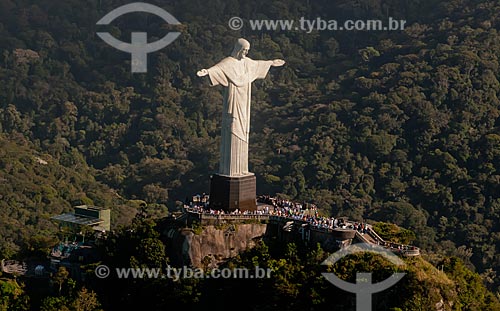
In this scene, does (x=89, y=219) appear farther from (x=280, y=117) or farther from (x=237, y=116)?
(x=280, y=117)

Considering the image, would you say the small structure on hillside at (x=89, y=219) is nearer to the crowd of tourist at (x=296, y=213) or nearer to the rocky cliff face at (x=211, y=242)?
the crowd of tourist at (x=296, y=213)

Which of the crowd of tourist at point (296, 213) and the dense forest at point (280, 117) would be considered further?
the dense forest at point (280, 117)

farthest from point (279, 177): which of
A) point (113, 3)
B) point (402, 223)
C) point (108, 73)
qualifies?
point (113, 3)

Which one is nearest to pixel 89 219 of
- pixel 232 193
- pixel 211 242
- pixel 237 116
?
pixel 232 193

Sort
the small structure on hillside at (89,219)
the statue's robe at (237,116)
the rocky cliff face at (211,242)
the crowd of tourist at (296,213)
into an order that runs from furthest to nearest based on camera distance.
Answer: the small structure on hillside at (89,219), the statue's robe at (237,116), the rocky cliff face at (211,242), the crowd of tourist at (296,213)

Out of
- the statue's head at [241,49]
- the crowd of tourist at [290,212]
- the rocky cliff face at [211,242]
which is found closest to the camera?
the crowd of tourist at [290,212]

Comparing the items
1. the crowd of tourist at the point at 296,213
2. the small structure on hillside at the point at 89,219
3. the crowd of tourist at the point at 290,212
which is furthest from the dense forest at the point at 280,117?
the crowd of tourist at the point at 290,212

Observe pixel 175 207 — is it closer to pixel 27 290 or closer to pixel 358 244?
pixel 27 290
